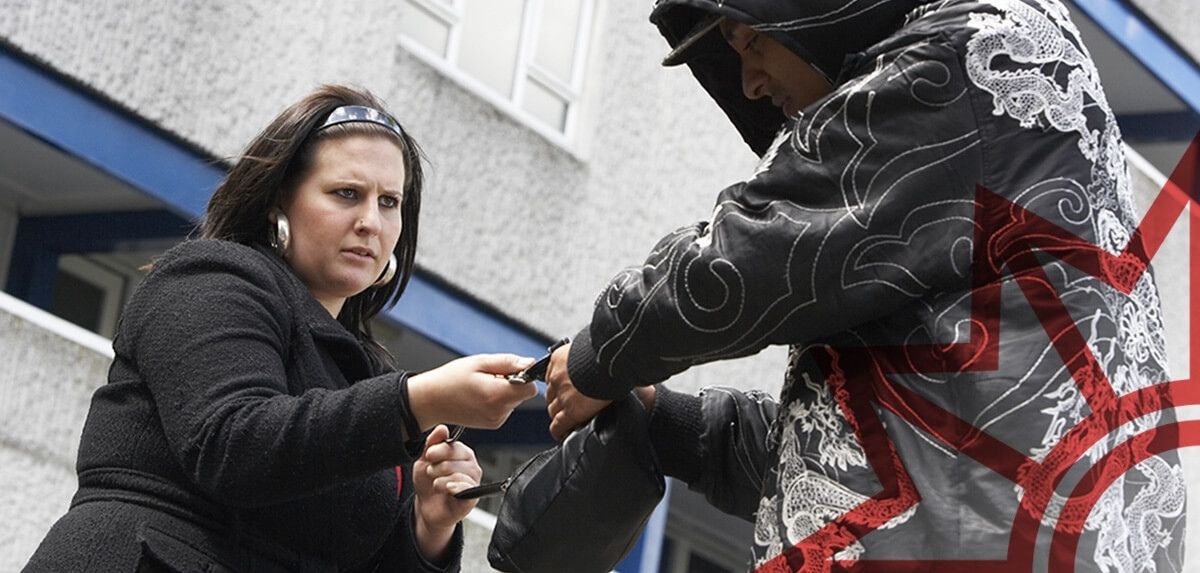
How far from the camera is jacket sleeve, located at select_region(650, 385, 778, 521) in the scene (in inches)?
132

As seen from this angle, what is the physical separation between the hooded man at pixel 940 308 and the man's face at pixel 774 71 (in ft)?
0.45

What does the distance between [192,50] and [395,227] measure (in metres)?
5.24

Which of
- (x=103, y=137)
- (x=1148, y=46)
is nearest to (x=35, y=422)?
(x=103, y=137)

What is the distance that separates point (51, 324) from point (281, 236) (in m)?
4.52

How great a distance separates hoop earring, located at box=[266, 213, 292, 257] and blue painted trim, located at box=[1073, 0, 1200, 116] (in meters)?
9.77

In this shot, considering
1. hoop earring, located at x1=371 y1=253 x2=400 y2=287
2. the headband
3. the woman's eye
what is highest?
the woman's eye

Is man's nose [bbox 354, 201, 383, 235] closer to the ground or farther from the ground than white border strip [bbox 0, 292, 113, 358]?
farther from the ground

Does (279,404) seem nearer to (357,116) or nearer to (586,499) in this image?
(586,499)

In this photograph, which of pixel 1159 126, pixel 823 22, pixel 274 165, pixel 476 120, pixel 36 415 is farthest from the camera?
pixel 1159 126

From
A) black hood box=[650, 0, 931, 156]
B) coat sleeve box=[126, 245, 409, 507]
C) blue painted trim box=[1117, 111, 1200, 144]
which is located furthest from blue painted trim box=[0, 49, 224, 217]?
blue painted trim box=[1117, 111, 1200, 144]

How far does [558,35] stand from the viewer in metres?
10.8

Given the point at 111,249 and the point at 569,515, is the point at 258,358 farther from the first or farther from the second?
the point at 111,249

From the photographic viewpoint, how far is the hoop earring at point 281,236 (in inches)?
141
